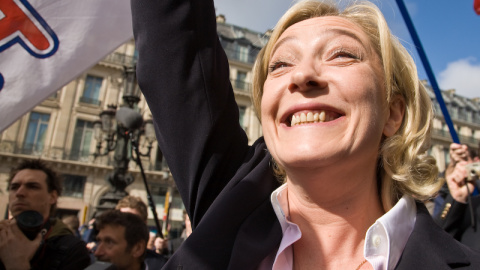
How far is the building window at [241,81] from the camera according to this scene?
30.9 m

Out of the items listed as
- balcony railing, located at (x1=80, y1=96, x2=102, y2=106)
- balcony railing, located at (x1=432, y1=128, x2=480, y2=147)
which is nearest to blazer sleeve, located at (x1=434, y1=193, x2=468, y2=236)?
balcony railing, located at (x1=80, y1=96, x2=102, y2=106)

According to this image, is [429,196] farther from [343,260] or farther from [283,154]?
[283,154]

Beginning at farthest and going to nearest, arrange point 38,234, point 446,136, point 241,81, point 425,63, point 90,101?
point 446,136, point 241,81, point 90,101, point 425,63, point 38,234

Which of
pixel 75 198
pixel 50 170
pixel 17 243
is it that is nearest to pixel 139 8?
pixel 17 243

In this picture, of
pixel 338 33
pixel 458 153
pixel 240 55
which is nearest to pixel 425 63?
pixel 458 153

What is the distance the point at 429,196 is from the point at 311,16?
32.6 inches

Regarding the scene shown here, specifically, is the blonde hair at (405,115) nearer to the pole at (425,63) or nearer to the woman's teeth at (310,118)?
the woman's teeth at (310,118)

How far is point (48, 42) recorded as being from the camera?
6.68 feet

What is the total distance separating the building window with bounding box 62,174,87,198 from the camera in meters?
23.4

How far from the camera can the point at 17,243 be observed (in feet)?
6.91

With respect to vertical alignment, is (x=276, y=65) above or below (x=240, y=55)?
below

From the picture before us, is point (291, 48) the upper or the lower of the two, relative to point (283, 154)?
upper

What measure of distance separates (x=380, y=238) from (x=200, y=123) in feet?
2.20

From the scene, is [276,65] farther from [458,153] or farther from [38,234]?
[458,153]
